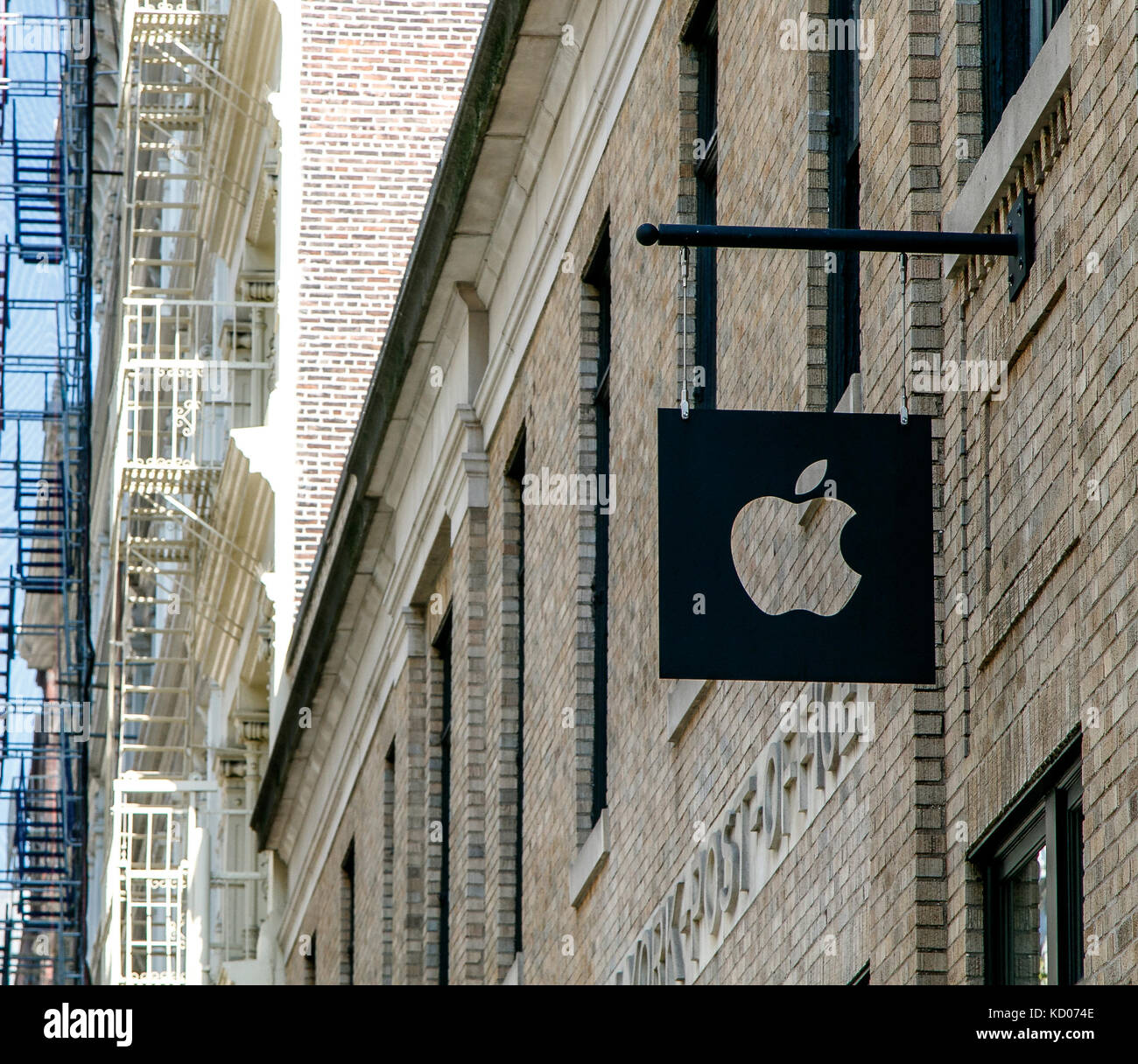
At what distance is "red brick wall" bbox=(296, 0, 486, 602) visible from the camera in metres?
32.5

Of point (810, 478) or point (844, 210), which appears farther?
point (844, 210)

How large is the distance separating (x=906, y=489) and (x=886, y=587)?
0.36 metres

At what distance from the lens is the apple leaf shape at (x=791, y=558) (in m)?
10.4

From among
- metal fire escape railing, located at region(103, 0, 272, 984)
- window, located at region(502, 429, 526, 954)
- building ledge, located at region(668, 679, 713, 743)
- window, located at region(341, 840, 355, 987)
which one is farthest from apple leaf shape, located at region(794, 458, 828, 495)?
metal fire escape railing, located at region(103, 0, 272, 984)

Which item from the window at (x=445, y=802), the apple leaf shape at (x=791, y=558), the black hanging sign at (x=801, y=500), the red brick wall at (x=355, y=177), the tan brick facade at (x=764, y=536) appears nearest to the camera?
the tan brick facade at (x=764, y=536)

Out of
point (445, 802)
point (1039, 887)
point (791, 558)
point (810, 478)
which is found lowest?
point (1039, 887)

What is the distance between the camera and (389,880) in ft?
79.4

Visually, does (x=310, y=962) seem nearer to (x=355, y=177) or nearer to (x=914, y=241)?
(x=355, y=177)

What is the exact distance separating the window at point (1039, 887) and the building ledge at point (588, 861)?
20.1 feet

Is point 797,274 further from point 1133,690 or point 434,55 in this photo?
point 434,55

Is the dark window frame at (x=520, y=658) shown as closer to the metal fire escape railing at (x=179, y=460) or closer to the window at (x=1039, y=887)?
the window at (x=1039, y=887)

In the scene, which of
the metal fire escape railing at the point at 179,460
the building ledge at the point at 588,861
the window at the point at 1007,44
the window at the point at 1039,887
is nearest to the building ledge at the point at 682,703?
the building ledge at the point at 588,861

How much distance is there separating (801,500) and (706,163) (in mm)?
4874

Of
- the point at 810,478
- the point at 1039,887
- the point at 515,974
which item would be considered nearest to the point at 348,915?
the point at 515,974
